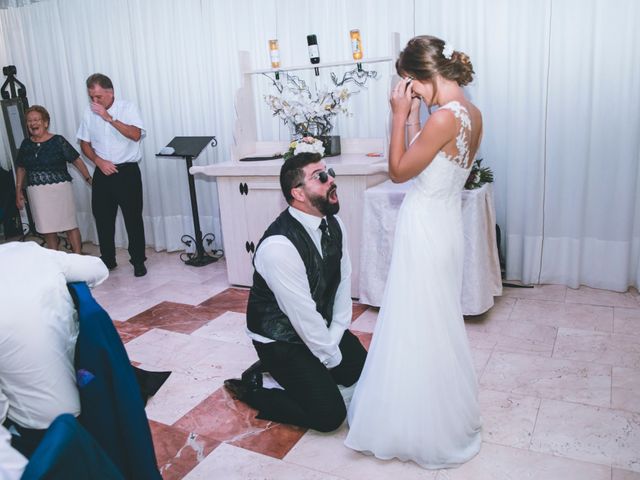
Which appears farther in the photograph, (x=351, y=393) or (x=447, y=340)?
(x=351, y=393)

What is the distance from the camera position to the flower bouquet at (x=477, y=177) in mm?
3256

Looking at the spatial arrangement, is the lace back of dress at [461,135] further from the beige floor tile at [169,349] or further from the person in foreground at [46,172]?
the person in foreground at [46,172]

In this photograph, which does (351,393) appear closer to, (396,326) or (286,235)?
(396,326)

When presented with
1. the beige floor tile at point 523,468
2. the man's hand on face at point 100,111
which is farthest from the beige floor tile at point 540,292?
the man's hand on face at point 100,111

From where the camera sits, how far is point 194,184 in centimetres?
476

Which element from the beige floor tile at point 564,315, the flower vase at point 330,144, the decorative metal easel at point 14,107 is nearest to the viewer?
the beige floor tile at point 564,315

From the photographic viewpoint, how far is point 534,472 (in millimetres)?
1999

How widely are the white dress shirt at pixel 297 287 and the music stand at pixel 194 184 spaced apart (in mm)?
2234

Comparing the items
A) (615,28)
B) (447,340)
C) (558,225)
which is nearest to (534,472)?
(447,340)

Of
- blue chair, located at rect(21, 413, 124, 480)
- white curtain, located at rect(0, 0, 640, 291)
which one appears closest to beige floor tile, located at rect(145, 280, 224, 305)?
white curtain, located at rect(0, 0, 640, 291)

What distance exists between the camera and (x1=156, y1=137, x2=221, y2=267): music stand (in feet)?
14.3

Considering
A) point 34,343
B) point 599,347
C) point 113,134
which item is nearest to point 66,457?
point 34,343

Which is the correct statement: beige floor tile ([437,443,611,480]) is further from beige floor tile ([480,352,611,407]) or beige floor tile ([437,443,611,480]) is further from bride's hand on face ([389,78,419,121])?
bride's hand on face ([389,78,419,121])

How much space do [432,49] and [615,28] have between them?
194 centimetres
